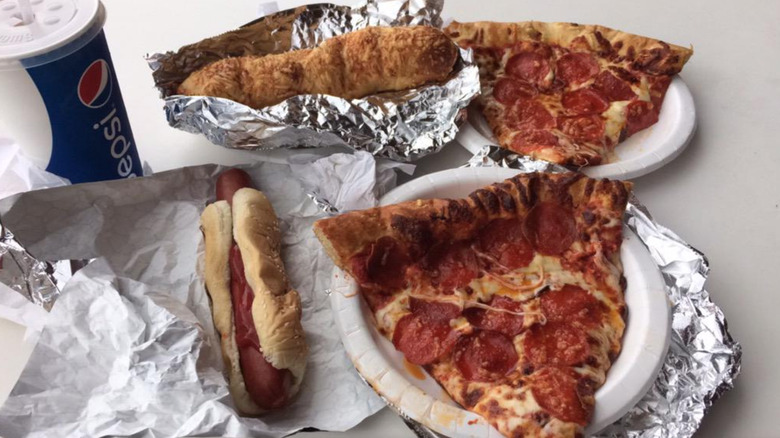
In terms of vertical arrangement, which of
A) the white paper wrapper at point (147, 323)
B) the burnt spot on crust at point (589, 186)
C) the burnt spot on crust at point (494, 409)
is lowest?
the white paper wrapper at point (147, 323)

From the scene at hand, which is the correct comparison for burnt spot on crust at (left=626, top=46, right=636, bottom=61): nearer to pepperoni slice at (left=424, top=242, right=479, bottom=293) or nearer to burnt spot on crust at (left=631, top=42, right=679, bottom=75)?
burnt spot on crust at (left=631, top=42, right=679, bottom=75)

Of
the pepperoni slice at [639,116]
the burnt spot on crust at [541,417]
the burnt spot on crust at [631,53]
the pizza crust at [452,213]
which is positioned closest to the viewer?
the burnt spot on crust at [541,417]

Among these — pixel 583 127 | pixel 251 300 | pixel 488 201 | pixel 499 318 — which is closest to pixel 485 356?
pixel 499 318

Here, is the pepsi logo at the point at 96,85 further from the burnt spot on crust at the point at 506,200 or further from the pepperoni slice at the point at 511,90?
the pepperoni slice at the point at 511,90

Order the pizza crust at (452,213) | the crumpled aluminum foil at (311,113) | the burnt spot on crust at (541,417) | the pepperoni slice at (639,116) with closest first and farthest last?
the burnt spot on crust at (541,417), the pizza crust at (452,213), the crumpled aluminum foil at (311,113), the pepperoni slice at (639,116)

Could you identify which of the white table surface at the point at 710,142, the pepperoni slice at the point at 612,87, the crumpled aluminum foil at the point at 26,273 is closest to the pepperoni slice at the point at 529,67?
the pepperoni slice at the point at 612,87

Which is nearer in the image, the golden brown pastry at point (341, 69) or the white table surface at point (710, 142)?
the white table surface at point (710, 142)

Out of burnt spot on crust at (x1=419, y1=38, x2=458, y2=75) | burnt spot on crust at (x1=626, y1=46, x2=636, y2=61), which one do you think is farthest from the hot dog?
burnt spot on crust at (x1=626, y1=46, x2=636, y2=61)

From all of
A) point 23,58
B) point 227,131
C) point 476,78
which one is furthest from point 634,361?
point 23,58
